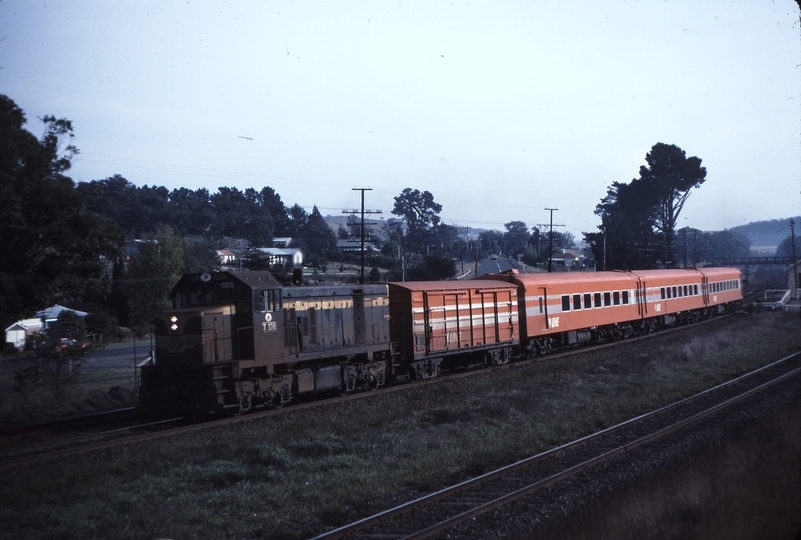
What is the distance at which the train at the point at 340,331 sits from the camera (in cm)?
1537

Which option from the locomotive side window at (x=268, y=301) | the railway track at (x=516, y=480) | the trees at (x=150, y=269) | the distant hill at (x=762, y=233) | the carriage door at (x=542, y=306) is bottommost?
the railway track at (x=516, y=480)

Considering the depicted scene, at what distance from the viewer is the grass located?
29.0 feet

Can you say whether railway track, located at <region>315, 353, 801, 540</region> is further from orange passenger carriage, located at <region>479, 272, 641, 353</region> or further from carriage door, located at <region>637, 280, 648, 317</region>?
carriage door, located at <region>637, 280, 648, 317</region>

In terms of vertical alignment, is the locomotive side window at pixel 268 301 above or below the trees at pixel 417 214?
below

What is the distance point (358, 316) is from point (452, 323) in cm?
447

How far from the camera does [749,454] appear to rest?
11.2m

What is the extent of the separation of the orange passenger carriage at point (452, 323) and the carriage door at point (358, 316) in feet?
6.61

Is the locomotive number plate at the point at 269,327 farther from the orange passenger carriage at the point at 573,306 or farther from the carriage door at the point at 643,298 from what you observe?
the carriage door at the point at 643,298

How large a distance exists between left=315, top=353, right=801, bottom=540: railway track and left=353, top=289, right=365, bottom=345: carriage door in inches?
317

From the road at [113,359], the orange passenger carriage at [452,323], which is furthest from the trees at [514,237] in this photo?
the orange passenger carriage at [452,323]

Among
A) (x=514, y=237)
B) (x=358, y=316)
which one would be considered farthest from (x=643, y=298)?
(x=514, y=237)

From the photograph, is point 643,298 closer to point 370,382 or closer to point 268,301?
point 370,382

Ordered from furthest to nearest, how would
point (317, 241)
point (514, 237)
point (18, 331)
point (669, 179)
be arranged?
point (514, 237) < point (669, 179) < point (18, 331) < point (317, 241)

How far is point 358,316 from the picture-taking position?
→ 1920 cm
